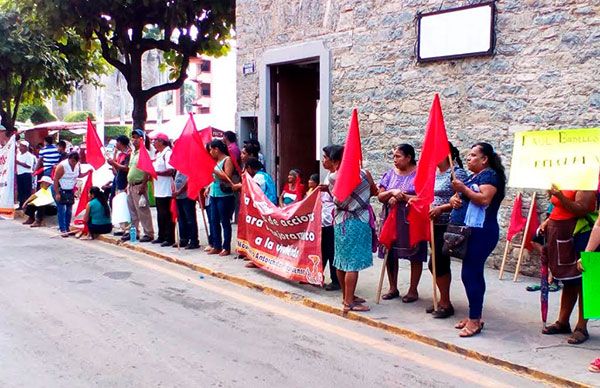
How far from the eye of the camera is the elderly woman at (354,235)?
6.79 meters

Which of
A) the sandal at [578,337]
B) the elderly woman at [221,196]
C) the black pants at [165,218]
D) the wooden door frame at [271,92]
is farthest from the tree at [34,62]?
the sandal at [578,337]

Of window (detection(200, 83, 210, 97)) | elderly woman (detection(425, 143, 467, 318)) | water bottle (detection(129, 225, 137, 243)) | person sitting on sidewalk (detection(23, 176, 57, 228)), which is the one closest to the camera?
elderly woman (detection(425, 143, 467, 318))

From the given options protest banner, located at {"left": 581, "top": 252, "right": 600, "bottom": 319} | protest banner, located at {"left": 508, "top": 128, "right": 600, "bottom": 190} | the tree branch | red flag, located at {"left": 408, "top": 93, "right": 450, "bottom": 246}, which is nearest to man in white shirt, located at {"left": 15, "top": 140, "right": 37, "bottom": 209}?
the tree branch

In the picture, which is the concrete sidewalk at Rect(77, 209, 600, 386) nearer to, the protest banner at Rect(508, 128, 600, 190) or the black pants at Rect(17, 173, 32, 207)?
the protest banner at Rect(508, 128, 600, 190)

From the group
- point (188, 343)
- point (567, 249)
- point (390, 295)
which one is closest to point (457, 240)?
point (567, 249)

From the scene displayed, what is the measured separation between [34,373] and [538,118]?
6.33 metres

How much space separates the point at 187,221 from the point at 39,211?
514cm

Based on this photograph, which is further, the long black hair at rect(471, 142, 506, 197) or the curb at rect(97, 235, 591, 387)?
the long black hair at rect(471, 142, 506, 197)

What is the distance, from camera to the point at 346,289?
683cm

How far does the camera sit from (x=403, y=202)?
6.94m

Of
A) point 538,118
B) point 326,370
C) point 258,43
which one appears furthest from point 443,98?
point 326,370

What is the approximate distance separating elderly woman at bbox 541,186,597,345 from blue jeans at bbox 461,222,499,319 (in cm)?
49

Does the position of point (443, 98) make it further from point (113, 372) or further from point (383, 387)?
point (113, 372)

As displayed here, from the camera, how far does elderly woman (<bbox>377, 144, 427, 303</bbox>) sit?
22.7 ft
